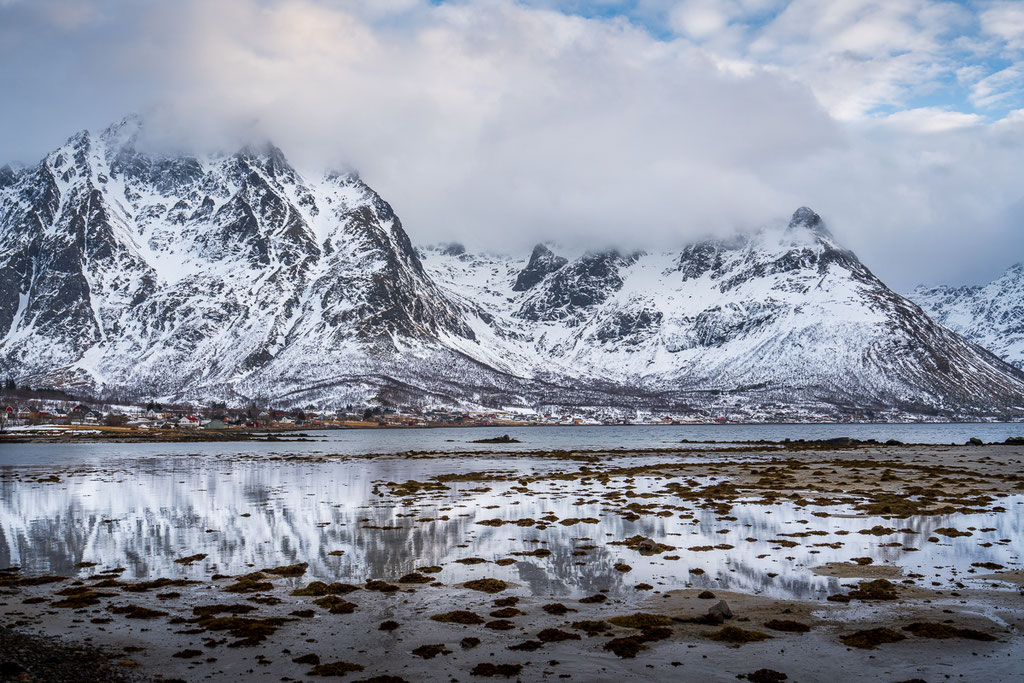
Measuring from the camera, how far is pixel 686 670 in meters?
18.5

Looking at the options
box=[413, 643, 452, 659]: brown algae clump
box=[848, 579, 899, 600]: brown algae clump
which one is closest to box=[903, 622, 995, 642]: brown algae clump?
box=[848, 579, 899, 600]: brown algae clump

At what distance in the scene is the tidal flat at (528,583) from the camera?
19359 mm

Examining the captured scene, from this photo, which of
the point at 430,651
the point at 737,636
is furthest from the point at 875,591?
the point at 430,651

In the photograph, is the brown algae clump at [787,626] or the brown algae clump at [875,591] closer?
the brown algae clump at [787,626]

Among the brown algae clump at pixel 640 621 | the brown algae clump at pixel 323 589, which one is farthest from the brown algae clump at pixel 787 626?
the brown algae clump at pixel 323 589

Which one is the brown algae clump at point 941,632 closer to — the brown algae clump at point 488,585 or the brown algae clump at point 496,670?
the brown algae clump at point 496,670

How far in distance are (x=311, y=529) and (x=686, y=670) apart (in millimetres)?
27173

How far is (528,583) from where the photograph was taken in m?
28.1

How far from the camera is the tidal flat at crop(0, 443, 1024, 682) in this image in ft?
63.5

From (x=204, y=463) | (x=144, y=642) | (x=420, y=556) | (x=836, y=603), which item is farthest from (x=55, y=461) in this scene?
(x=836, y=603)

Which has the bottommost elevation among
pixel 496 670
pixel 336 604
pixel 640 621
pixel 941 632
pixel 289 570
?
pixel 289 570

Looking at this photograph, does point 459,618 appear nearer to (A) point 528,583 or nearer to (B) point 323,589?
(A) point 528,583

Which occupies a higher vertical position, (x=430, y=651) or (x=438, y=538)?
(x=430, y=651)

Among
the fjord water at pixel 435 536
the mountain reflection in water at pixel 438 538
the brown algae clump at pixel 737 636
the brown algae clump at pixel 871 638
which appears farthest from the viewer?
the fjord water at pixel 435 536
